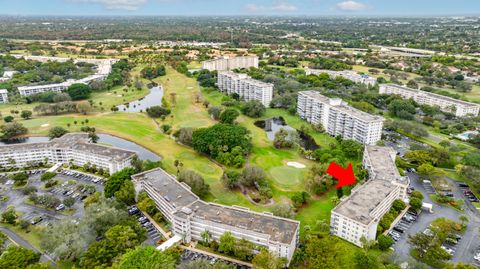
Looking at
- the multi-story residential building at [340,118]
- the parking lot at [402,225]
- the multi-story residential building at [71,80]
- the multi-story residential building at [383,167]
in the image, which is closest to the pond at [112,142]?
the multi-story residential building at [71,80]

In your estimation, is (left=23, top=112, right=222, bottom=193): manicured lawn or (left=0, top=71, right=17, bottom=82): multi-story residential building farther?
(left=0, top=71, right=17, bottom=82): multi-story residential building

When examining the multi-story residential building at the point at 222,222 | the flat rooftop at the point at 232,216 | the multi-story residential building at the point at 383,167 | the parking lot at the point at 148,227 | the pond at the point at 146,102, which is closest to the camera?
the multi-story residential building at the point at 222,222

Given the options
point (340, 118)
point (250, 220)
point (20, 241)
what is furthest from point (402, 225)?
point (20, 241)

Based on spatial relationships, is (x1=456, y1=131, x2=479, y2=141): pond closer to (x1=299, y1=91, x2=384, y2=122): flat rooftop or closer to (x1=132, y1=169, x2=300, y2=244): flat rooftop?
(x1=299, y1=91, x2=384, y2=122): flat rooftop

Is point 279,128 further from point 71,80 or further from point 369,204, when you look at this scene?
point 71,80

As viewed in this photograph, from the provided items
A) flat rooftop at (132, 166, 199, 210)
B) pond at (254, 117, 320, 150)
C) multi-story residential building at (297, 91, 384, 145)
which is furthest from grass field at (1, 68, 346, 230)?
flat rooftop at (132, 166, 199, 210)

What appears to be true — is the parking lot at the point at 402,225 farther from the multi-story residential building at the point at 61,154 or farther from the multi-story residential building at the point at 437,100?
the multi-story residential building at the point at 437,100
